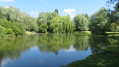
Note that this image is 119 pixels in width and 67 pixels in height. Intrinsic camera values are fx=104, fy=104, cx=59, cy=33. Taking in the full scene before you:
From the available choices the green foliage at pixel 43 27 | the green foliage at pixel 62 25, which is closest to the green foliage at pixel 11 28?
the green foliage at pixel 62 25

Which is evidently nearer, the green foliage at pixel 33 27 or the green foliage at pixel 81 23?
the green foliage at pixel 81 23

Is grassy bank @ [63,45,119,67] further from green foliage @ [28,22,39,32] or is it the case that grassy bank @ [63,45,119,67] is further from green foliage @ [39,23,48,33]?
green foliage @ [28,22,39,32]

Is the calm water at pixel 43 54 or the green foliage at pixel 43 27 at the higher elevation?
the green foliage at pixel 43 27

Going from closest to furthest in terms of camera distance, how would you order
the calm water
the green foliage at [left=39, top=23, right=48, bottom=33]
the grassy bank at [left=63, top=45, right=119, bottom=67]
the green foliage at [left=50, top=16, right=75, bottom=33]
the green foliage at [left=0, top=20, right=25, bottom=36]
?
1. the grassy bank at [left=63, top=45, right=119, bottom=67]
2. the calm water
3. the green foliage at [left=0, top=20, right=25, bottom=36]
4. the green foliage at [left=50, top=16, right=75, bottom=33]
5. the green foliage at [left=39, top=23, right=48, bottom=33]

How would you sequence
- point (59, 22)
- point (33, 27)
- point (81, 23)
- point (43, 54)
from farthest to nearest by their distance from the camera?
point (33, 27), point (59, 22), point (81, 23), point (43, 54)

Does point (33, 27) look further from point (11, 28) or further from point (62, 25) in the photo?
point (11, 28)

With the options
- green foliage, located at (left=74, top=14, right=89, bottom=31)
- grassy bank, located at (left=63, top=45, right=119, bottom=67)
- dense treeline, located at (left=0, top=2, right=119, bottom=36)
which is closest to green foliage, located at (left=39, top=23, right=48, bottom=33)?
dense treeline, located at (left=0, top=2, right=119, bottom=36)

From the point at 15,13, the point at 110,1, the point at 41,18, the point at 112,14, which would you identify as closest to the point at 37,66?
the point at 110,1

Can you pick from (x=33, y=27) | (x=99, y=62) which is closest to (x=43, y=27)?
(x=33, y=27)

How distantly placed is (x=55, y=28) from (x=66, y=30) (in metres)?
7.92

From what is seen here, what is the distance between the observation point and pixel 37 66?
9422mm

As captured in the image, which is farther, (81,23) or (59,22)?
(59,22)

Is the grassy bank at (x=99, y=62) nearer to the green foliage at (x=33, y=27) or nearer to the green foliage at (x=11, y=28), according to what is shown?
the green foliage at (x=11, y=28)

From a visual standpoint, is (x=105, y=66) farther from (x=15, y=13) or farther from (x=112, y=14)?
(x=15, y=13)
